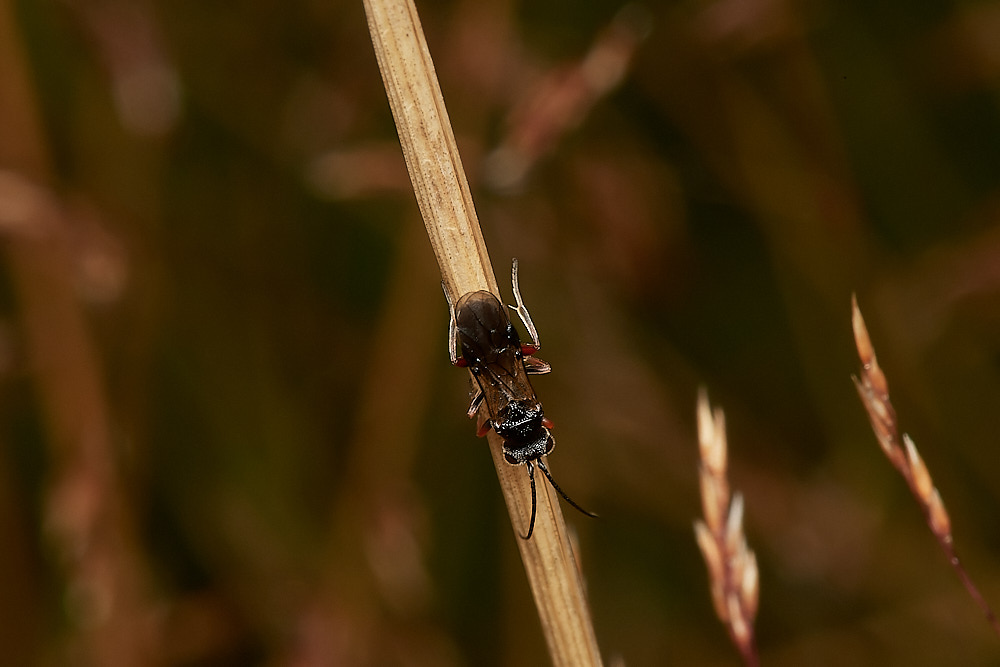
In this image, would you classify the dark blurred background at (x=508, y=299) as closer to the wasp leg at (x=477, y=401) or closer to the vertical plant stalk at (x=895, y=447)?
the wasp leg at (x=477, y=401)

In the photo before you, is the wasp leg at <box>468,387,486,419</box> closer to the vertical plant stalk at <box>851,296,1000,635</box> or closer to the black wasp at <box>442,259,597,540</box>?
the black wasp at <box>442,259,597,540</box>

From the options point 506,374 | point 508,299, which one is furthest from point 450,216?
point 508,299

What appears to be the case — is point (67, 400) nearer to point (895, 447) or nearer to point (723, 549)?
point (723, 549)

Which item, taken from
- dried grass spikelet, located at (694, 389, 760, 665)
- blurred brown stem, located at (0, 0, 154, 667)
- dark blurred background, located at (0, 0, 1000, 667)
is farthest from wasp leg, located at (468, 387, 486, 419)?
blurred brown stem, located at (0, 0, 154, 667)

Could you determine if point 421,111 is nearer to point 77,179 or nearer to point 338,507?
point 338,507

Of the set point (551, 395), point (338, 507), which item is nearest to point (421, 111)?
point (338, 507)

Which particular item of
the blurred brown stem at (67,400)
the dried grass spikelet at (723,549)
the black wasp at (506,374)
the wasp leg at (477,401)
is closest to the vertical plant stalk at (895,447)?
the dried grass spikelet at (723,549)
